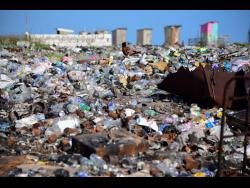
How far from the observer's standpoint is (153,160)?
407 centimetres

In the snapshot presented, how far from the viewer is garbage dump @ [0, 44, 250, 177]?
395 cm

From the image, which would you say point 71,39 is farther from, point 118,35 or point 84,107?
point 84,107

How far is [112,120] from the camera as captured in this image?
5.56 metres

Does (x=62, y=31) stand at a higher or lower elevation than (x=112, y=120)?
higher

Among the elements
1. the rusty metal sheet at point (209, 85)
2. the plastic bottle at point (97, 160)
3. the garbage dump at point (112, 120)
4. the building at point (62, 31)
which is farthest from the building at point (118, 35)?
the plastic bottle at point (97, 160)

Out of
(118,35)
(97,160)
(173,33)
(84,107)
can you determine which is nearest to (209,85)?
(84,107)

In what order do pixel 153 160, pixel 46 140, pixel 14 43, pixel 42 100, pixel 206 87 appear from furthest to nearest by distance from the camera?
1. pixel 14 43
2. pixel 42 100
3. pixel 206 87
4. pixel 46 140
5. pixel 153 160

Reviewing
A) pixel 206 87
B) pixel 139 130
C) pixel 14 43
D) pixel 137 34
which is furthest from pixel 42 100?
pixel 137 34

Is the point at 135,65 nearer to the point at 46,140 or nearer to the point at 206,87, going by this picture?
the point at 206,87

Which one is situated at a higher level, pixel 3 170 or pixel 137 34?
pixel 137 34

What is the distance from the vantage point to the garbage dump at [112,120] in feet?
13.0

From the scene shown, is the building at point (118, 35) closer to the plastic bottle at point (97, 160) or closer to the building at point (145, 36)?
the building at point (145, 36)
